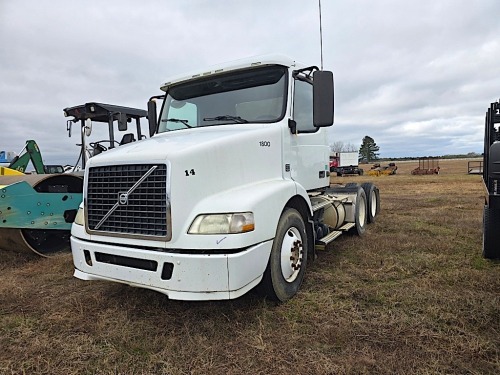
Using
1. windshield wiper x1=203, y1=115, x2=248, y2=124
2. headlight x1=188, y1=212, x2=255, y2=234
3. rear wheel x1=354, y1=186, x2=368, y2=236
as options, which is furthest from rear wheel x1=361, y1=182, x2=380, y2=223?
headlight x1=188, y1=212, x2=255, y2=234

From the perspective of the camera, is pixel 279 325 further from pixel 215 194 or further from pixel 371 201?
pixel 371 201

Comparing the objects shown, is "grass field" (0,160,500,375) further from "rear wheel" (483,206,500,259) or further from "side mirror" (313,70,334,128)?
"side mirror" (313,70,334,128)

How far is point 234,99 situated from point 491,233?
3.71m

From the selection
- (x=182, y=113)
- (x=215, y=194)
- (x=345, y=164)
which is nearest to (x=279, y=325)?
(x=215, y=194)

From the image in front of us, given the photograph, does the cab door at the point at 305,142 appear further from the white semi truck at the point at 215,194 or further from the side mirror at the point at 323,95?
the side mirror at the point at 323,95

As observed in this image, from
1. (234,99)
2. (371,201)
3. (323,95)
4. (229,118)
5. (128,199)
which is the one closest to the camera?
(128,199)

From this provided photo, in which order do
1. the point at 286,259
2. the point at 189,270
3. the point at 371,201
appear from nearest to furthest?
the point at 189,270 < the point at 286,259 < the point at 371,201

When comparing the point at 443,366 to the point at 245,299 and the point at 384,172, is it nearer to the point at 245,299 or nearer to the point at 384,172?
the point at 245,299

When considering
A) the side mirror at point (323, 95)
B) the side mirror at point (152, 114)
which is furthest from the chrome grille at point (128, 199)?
the side mirror at point (323, 95)

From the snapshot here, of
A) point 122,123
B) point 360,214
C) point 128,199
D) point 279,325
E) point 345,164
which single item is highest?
point 122,123

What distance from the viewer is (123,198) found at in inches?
123

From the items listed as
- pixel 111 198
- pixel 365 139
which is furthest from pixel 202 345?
pixel 365 139

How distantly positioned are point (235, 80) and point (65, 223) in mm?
3375

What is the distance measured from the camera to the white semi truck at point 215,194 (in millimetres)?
2881
